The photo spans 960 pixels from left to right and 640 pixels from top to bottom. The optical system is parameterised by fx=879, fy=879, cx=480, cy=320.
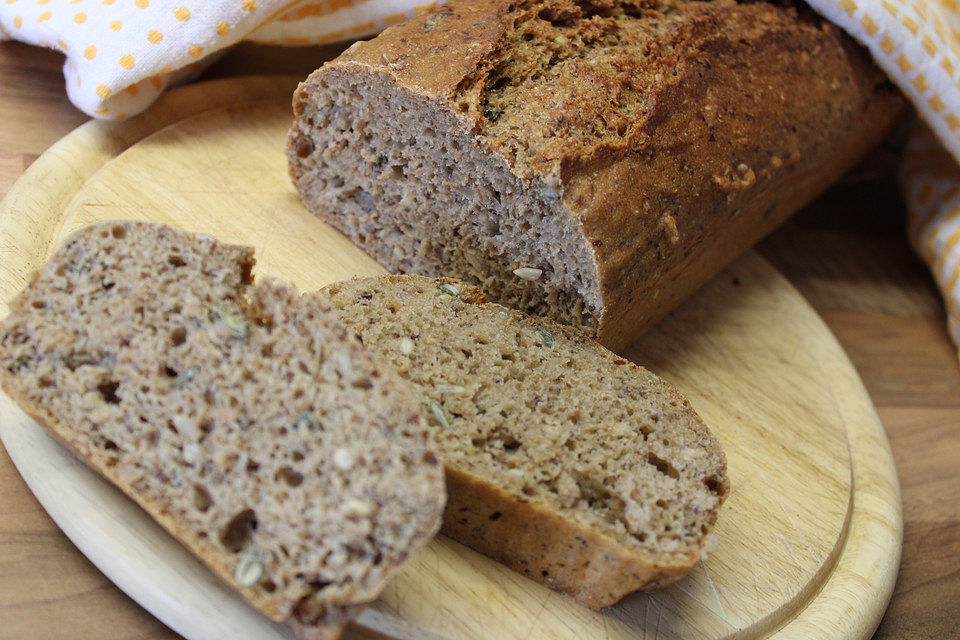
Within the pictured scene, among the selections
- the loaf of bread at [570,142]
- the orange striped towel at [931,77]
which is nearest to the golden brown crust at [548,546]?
the loaf of bread at [570,142]

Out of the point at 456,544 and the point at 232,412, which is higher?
the point at 232,412

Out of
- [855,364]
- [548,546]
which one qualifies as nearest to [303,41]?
[548,546]

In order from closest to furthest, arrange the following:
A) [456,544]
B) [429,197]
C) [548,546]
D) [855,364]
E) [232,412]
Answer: [232,412], [548,546], [456,544], [429,197], [855,364]

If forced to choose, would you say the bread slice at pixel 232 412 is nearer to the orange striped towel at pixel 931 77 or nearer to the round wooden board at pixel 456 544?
the round wooden board at pixel 456 544

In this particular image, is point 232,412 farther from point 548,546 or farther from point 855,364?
point 855,364

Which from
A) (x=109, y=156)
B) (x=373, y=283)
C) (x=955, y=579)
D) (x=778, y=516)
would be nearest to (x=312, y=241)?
(x=373, y=283)

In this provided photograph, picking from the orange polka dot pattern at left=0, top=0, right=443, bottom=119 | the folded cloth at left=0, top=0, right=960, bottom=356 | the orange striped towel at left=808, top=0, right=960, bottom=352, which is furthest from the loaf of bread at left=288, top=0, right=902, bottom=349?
the orange polka dot pattern at left=0, top=0, right=443, bottom=119

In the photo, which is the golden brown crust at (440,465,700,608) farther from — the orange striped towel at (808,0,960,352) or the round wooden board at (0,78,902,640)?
the orange striped towel at (808,0,960,352)
